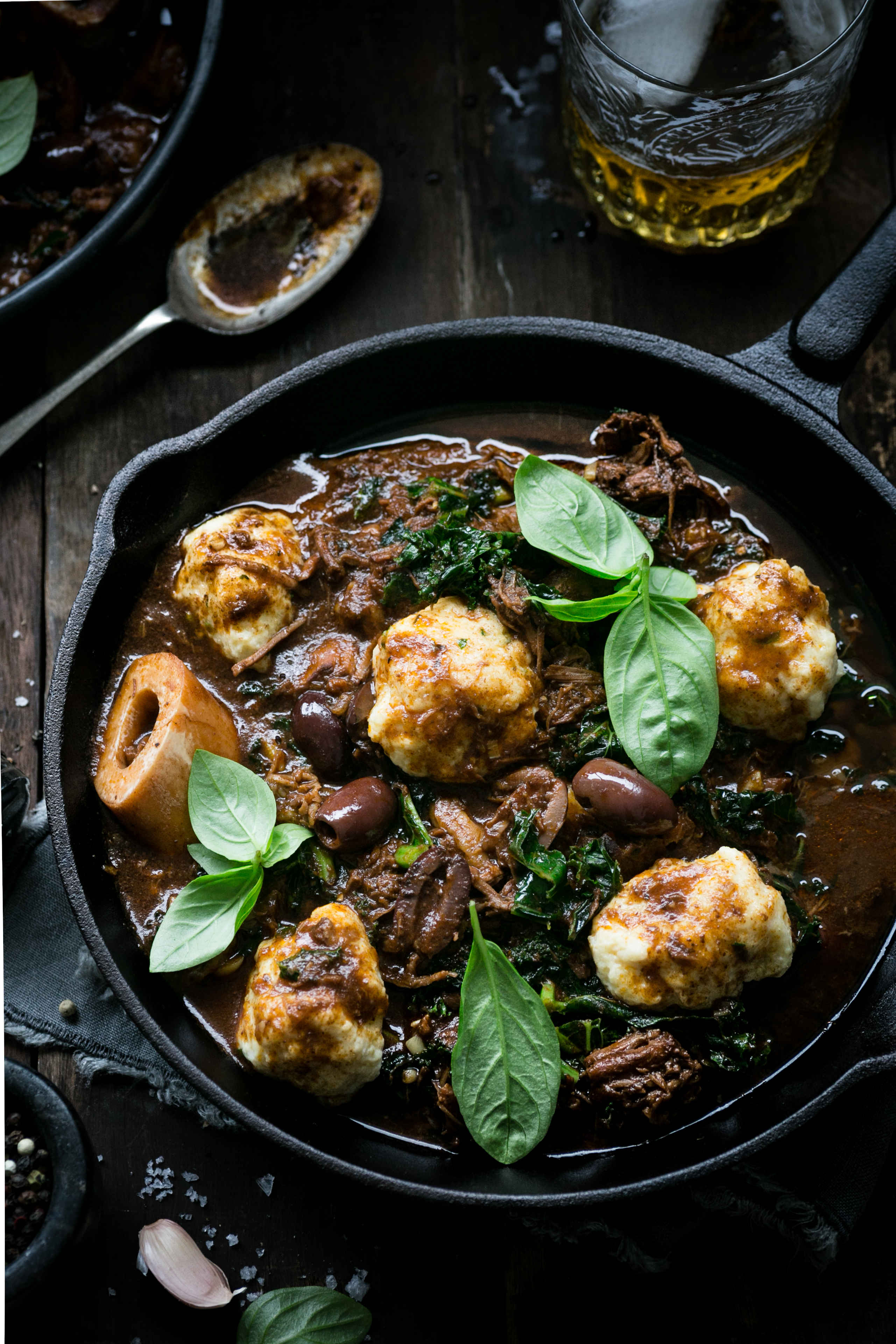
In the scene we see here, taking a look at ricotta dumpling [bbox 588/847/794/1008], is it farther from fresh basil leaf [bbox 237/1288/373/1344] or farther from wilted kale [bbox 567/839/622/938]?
fresh basil leaf [bbox 237/1288/373/1344]

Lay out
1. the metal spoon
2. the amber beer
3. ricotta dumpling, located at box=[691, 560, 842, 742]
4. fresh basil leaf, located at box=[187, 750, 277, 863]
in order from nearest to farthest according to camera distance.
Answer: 1. fresh basil leaf, located at box=[187, 750, 277, 863]
2. ricotta dumpling, located at box=[691, 560, 842, 742]
3. the amber beer
4. the metal spoon

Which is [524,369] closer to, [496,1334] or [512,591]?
[512,591]

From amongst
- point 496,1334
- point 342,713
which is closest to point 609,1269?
point 496,1334

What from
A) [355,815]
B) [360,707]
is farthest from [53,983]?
[360,707]

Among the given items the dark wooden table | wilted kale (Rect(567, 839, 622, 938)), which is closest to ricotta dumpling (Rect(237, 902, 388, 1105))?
wilted kale (Rect(567, 839, 622, 938))

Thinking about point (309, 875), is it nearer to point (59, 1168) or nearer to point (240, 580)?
point (240, 580)
